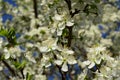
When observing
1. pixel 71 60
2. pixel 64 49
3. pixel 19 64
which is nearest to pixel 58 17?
pixel 64 49

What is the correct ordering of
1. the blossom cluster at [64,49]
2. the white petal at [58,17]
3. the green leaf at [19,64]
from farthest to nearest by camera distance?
1. the green leaf at [19,64]
2. the white petal at [58,17]
3. the blossom cluster at [64,49]

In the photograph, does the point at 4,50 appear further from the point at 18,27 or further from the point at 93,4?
the point at 18,27

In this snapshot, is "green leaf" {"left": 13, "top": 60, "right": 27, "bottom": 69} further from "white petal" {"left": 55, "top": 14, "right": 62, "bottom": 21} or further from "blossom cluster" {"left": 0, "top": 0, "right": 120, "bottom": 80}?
"white petal" {"left": 55, "top": 14, "right": 62, "bottom": 21}

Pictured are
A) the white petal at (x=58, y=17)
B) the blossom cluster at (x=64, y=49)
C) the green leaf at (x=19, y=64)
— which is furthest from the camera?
the green leaf at (x=19, y=64)

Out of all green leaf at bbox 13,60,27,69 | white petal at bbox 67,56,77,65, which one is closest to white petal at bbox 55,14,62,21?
white petal at bbox 67,56,77,65

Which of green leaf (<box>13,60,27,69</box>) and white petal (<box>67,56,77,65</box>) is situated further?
green leaf (<box>13,60,27,69</box>)

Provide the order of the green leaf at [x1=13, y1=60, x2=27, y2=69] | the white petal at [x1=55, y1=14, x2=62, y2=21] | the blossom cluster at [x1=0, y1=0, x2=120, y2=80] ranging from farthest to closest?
1. the green leaf at [x1=13, y1=60, x2=27, y2=69]
2. the white petal at [x1=55, y1=14, x2=62, y2=21]
3. the blossom cluster at [x1=0, y1=0, x2=120, y2=80]

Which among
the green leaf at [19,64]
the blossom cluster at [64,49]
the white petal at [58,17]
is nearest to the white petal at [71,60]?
the blossom cluster at [64,49]

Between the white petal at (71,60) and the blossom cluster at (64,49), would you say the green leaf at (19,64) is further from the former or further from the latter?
the white petal at (71,60)

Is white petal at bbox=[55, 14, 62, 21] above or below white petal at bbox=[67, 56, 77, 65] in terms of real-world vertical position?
above

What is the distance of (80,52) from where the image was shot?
20.0 ft

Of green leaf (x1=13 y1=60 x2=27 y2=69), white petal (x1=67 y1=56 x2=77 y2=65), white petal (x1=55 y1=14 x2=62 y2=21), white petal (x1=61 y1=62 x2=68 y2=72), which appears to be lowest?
green leaf (x1=13 y1=60 x2=27 y2=69)

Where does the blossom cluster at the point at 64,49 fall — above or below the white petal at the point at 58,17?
below

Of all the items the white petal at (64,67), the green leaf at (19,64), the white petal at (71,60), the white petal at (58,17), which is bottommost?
the green leaf at (19,64)
